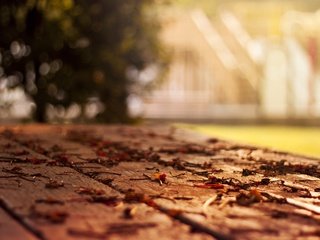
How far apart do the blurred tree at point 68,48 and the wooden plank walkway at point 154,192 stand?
11.7 ft

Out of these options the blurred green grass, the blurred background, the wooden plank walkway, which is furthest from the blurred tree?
the wooden plank walkway

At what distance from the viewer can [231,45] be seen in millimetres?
16844

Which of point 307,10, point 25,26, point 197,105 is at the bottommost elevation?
point 197,105

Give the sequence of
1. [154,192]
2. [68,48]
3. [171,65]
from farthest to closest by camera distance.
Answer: [171,65]
[68,48]
[154,192]

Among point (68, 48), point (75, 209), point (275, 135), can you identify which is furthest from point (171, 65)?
point (75, 209)

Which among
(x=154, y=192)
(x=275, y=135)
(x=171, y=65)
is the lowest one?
(x=275, y=135)

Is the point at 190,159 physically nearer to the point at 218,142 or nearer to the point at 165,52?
the point at 218,142

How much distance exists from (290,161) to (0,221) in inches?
91.3

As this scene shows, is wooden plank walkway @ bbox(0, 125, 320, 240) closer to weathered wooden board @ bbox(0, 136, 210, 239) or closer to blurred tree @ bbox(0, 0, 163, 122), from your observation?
weathered wooden board @ bbox(0, 136, 210, 239)

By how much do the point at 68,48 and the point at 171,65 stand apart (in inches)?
172

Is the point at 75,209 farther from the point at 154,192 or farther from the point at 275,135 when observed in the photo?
the point at 275,135

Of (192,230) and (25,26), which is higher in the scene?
(25,26)

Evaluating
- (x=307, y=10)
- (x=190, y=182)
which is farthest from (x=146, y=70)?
(x=307, y=10)

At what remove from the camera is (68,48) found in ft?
27.2
